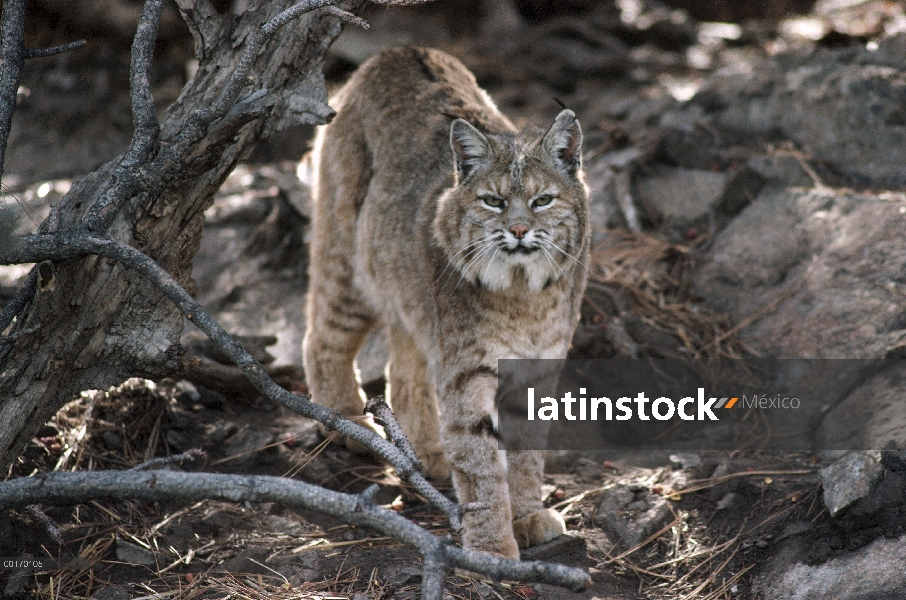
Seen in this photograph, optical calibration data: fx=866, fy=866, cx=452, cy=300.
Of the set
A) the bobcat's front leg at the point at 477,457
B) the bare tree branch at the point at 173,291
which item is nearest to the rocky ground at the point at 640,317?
the bobcat's front leg at the point at 477,457

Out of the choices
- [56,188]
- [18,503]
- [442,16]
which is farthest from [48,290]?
[442,16]

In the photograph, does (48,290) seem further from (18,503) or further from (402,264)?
(402,264)

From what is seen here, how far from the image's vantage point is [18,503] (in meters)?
2.50

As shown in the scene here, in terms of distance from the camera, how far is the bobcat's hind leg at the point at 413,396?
4.72 meters

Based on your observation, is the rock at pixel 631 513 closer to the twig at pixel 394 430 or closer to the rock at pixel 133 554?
the twig at pixel 394 430

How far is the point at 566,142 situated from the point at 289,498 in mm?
2178

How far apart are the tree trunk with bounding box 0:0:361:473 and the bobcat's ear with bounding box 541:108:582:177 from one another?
1005 mm

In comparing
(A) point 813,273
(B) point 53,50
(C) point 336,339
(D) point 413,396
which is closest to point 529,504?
(D) point 413,396

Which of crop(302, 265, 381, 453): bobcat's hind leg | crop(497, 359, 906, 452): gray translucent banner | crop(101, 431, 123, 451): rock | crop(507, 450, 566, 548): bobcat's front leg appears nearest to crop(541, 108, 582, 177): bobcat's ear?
crop(497, 359, 906, 452): gray translucent banner

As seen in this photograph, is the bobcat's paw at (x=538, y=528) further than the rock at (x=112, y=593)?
Yes

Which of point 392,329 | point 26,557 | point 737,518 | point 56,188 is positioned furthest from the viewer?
point 56,188

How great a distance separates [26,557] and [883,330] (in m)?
4.06

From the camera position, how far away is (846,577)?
3.15 metres

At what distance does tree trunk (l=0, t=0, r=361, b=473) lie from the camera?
3.09m
